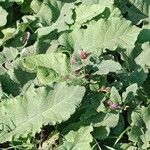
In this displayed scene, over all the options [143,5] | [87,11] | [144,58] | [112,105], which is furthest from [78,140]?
[143,5]

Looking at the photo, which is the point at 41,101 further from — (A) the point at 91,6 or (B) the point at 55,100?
(A) the point at 91,6

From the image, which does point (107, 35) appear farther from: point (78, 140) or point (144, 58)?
point (78, 140)

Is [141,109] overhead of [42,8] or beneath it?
beneath

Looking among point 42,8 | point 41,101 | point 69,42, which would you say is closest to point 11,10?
point 42,8

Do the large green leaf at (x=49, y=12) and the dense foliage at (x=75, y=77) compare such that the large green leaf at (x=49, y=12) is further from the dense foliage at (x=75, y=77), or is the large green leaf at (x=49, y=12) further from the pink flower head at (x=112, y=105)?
the pink flower head at (x=112, y=105)

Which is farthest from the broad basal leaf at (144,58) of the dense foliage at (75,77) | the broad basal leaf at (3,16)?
the broad basal leaf at (3,16)

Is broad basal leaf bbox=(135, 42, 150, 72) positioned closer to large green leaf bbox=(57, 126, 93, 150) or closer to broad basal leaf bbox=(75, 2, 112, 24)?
broad basal leaf bbox=(75, 2, 112, 24)
